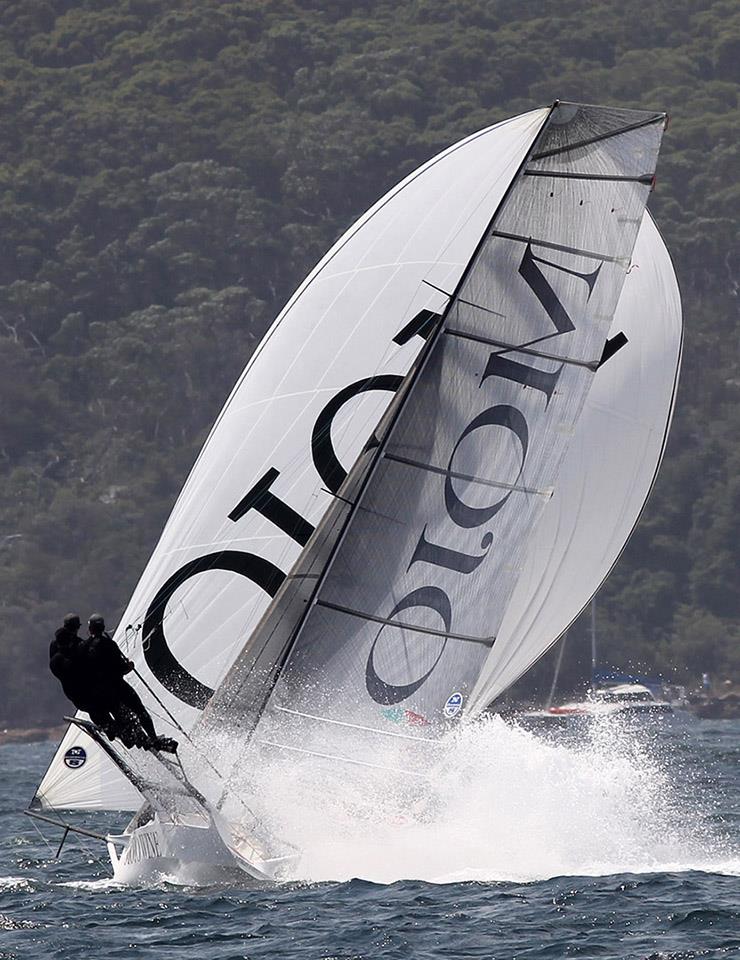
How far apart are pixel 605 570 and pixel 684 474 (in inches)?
1522

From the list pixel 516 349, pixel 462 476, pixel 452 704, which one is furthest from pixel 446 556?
pixel 516 349

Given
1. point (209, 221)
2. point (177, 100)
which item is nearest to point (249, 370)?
point (209, 221)

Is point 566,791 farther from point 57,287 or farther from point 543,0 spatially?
point 543,0

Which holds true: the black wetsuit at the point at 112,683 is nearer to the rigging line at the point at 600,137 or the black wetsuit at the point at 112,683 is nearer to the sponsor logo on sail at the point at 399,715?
the sponsor logo on sail at the point at 399,715

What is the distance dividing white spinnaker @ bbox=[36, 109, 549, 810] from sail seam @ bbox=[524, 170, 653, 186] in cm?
100

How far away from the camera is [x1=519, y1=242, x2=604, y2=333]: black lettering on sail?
974 cm

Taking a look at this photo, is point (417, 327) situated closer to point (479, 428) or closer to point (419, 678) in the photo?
point (479, 428)

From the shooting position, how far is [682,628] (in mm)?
46375

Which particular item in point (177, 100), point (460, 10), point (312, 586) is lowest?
point (312, 586)

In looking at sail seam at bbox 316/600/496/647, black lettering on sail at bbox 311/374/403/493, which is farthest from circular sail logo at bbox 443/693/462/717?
black lettering on sail at bbox 311/374/403/493

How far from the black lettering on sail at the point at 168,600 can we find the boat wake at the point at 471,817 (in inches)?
53.5

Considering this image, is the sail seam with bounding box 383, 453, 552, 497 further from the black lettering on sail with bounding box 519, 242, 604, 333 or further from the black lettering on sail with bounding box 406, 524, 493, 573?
the black lettering on sail with bounding box 519, 242, 604, 333

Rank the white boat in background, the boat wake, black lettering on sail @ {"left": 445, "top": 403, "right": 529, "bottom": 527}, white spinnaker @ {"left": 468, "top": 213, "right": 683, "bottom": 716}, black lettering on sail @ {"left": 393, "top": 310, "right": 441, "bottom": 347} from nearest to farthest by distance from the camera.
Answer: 1. the boat wake
2. black lettering on sail @ {"left": 445, "top": 403, "right": 529, "bottom": 527}
3. white spinnaker @ {"left": 468, "top": 213, "right": 683, "bottom": 716}
4. black lettering on sail @ {"left": 393, "top": 310, "right": 441, "bottom": 347}
5. the white boat in background

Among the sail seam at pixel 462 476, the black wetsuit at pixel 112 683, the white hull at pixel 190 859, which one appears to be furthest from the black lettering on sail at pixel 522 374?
the white hull at pixel 190 859
